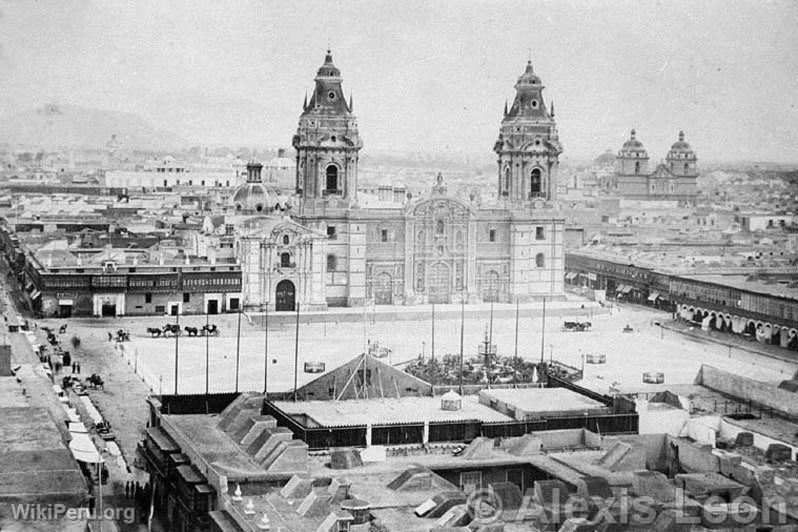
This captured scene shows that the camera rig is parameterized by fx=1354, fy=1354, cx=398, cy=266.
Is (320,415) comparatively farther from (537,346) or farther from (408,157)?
(408,157)

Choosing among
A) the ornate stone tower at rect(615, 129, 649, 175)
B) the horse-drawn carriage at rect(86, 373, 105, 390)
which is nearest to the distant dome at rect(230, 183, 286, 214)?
the horse-drawn carriage at rect(86, 373, 105, 390)

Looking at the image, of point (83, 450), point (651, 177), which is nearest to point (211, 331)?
point (83, 450)

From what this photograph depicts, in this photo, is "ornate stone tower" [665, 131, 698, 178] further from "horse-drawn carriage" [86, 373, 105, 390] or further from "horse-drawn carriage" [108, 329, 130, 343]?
"horse-drawn carriage" [86, 373, 105, 390]

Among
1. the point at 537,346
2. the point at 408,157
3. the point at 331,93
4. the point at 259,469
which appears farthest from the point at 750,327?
the point at 408,157

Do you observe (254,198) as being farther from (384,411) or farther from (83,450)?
(83,450)

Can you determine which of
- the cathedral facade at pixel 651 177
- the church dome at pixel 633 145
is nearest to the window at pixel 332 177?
the cathedral facade at pixel 651 177

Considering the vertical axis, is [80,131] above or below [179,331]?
above
